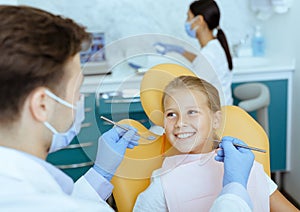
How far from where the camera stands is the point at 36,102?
30.9 inches

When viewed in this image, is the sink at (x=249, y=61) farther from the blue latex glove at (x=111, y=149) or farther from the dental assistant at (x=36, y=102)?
the dental assistant at (x=36, y=102)

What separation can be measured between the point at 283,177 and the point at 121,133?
5.98 feet

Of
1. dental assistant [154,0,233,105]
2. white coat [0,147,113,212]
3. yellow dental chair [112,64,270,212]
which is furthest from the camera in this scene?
dental assistant [154,0,233,105]

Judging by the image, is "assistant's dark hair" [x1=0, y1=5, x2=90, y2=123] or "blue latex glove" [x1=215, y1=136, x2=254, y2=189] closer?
"assistant's dark hair" [x1=0, y1=5, x2=90, y2=123]

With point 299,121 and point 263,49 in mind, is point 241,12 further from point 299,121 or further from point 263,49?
point 299,121

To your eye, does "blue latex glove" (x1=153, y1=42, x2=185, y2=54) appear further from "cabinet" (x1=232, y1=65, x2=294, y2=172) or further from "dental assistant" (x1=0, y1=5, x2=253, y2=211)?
"cabinet" (x1=232, y1=65, x2=294, y2=172)

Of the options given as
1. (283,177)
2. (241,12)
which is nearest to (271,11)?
(241,12)

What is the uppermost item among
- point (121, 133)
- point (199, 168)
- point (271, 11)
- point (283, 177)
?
point (271, 11)

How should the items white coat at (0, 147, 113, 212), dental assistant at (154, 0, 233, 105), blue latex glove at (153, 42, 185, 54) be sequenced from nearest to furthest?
white coat at (0, 147, 113, 212)
blue latex glove at (153, 42, 185, 54)
dental assistant at (154, 0, 233, 105)

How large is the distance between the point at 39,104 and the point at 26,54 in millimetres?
98

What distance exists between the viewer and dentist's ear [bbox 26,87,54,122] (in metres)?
0.78

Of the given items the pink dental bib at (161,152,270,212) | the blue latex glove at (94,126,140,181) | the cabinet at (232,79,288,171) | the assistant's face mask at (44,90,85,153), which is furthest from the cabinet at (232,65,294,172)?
the assistant's face mask at (44,90,85,153)

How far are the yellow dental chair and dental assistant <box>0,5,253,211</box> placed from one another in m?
0.40

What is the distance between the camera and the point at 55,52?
783 mm
